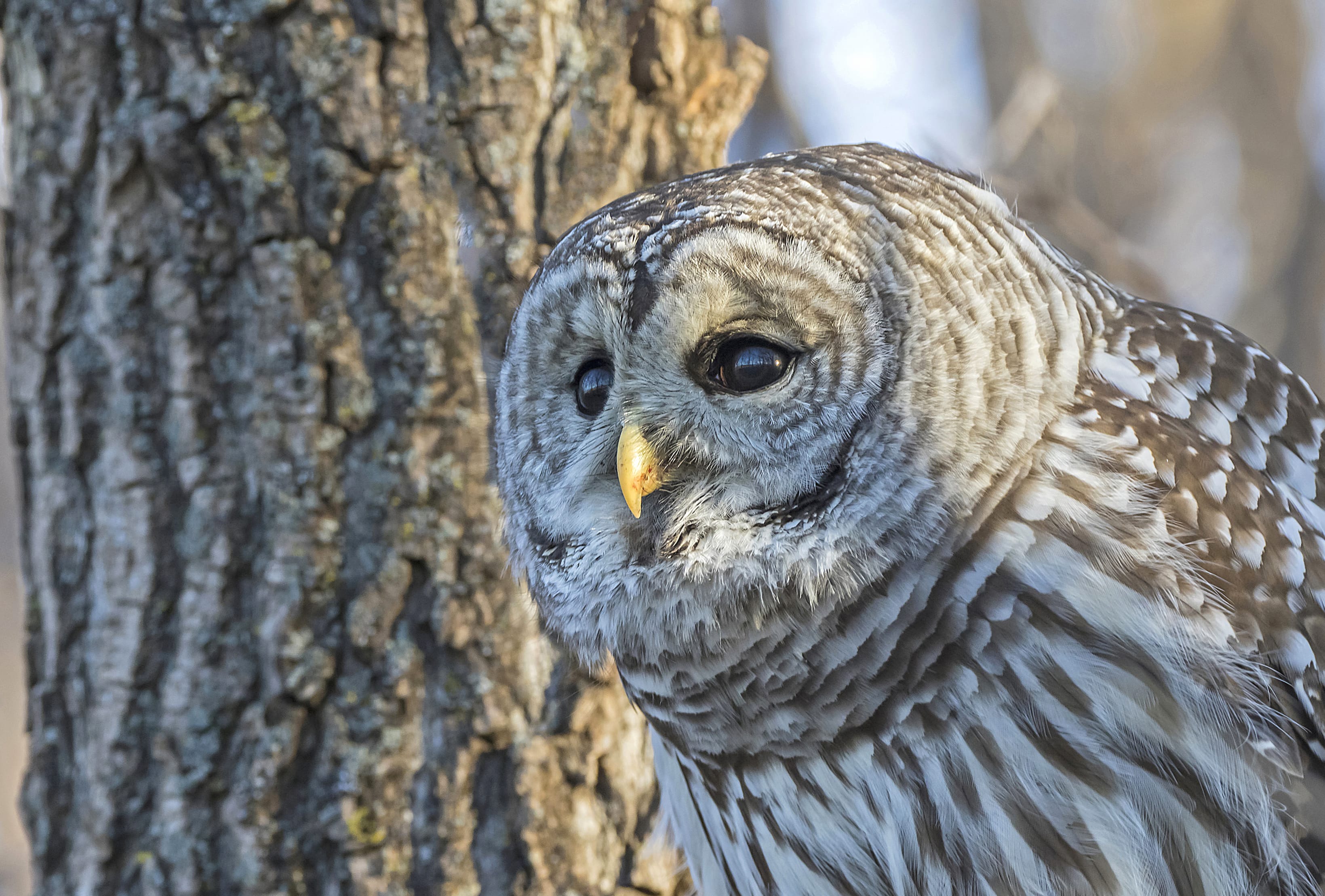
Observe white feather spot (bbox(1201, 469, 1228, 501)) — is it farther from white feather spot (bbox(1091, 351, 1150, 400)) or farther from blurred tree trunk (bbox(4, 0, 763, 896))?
blurred tree trunk (bbox(4, 0, 763, 896))

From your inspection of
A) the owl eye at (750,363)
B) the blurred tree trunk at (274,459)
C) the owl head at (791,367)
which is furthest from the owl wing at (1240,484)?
the blurred tree trunk at (274,459)

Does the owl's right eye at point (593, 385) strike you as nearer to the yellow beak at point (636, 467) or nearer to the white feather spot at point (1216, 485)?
the yellow beak at point (636, 467)

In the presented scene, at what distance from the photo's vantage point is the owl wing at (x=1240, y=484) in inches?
61.1

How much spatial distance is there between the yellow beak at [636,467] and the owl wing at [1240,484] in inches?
28.6

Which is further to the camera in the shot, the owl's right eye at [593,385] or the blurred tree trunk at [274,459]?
the blurred tree trunk at [274,459]

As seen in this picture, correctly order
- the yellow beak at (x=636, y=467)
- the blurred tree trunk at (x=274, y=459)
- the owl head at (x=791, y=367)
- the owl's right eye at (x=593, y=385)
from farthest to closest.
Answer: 1. the blurred tree trunk at (x=274, y=459)
2. the owl's right eye at (x=593, y=385)
3. the yellow beak at (x=636, y=467)
4. the owl head at (x=791, y=367)

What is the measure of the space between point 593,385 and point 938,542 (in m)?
0.66

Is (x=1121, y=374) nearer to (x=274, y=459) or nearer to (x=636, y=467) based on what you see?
(x=636, y=467)

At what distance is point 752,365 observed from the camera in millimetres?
A: 1534

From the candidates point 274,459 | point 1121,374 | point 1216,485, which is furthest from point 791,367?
point 274,459

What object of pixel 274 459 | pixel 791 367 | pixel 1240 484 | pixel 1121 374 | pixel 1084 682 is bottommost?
pixel 1084 682

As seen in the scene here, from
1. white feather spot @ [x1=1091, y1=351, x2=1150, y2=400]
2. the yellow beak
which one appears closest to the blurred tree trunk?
the yellow beak

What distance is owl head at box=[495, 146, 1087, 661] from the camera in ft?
4.90

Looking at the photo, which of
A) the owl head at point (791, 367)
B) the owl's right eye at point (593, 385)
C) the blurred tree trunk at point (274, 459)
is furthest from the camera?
the blurred tree trunk at point (274, 459)
